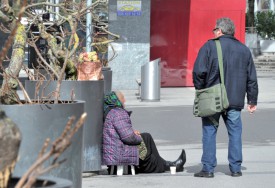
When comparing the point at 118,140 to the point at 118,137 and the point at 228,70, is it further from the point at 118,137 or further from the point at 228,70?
the point at 228,70

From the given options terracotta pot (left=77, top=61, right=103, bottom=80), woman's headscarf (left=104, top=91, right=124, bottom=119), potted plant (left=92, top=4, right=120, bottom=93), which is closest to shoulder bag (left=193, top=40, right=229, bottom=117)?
woman's headscarf (left=104, top=91, right=124, bottom=119)

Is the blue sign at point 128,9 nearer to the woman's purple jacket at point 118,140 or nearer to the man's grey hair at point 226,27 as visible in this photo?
the man's grey hair at point 226,27

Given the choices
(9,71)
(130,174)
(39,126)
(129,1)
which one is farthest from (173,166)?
(129,1)

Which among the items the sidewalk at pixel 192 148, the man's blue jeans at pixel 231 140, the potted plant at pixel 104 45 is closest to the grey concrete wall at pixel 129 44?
the sidewalk at pixel 192 148

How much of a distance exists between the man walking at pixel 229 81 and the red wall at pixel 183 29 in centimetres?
1559

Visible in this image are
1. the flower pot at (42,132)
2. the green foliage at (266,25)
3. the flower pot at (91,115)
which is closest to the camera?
the flower pot at (42,132)

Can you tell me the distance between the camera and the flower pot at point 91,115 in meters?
8.35

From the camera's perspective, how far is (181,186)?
26.8 feet

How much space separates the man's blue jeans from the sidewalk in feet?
0.51

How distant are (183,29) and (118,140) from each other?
1611 centimetres

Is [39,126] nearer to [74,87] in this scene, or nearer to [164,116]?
[74,87]

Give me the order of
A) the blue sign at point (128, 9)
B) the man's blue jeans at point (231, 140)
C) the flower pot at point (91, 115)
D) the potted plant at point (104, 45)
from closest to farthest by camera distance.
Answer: the flower pot at point (91, 115) < the man's blue jeans at point (231, 140) < the potted plant at point (104, 45) < the blue sign at point (128, 9)

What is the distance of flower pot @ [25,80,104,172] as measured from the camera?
835 centimetres

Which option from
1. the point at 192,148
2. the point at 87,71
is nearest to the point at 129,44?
the point at 192,148
